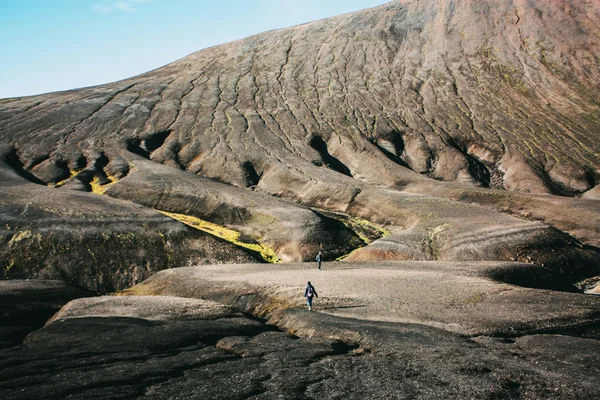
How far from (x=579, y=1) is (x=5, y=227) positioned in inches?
5959

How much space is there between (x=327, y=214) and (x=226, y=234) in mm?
16442

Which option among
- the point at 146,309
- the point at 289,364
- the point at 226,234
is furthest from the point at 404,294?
the point at 226,234

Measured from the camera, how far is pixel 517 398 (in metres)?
18.7

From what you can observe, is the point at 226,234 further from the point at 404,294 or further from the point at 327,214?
the point at 404,294

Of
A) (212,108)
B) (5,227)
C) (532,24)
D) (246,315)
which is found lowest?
(246,315)

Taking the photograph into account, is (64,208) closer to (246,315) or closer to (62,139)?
(246,315)

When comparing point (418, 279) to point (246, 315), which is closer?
point (246, 315)

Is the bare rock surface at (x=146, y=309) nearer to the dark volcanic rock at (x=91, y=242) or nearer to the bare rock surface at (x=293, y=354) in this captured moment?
the bare rock surface at (x=293, y=354)

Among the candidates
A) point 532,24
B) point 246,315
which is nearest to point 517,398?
point 246,315

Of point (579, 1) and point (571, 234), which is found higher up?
point (579, 1)

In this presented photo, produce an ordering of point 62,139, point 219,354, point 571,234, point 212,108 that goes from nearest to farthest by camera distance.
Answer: point 219,354, point 571,234, point 62,139, point 212,108

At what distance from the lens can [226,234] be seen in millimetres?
66062

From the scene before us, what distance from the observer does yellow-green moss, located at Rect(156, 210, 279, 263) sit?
201 feet

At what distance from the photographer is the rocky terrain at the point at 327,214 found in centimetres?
2306
